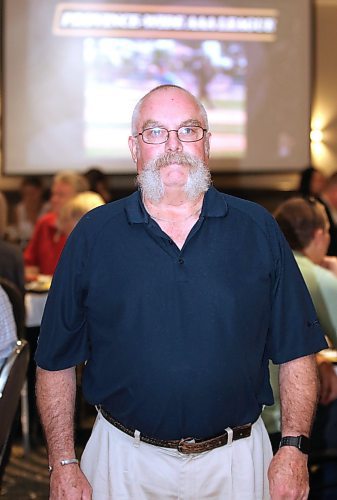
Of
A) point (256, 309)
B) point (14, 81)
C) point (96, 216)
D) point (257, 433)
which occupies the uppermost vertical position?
point (14, 81)

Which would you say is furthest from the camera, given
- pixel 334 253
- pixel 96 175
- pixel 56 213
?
pixel 96 175

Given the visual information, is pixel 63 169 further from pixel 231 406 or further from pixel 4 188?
pixel 231 406

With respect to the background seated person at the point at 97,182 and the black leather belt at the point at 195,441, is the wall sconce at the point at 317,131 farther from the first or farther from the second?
the black leather belt at the point at 195,441

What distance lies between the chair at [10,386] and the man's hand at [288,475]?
1.04m

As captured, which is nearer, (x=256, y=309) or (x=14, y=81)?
(x=256, y=309)

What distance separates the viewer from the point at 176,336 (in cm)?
218

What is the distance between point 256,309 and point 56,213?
4650mm

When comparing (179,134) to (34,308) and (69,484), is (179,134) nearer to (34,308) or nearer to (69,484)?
(69,484)

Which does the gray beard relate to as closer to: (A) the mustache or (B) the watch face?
(A) the mustache

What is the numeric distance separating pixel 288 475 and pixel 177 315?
18.9 inches

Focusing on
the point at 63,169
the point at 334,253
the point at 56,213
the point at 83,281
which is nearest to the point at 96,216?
the point at 83,281

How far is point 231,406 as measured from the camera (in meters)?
2.26

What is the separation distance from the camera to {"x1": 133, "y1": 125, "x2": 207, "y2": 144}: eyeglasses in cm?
227

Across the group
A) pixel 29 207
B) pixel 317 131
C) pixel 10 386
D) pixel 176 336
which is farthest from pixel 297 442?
pixel 317 131
